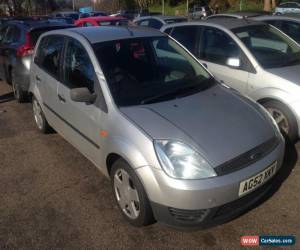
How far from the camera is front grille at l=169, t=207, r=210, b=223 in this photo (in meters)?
2.89

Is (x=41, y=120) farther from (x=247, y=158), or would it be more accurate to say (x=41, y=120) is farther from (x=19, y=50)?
(x=247, y=158)

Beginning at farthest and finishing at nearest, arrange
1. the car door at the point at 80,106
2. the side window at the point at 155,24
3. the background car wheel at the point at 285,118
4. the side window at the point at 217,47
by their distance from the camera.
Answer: the side window at the point at 155,24 → the side window at the point at 217,47 → the background car wheel at the point at 285,118 → the car door at the point at 80,106

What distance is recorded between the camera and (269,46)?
541 cm

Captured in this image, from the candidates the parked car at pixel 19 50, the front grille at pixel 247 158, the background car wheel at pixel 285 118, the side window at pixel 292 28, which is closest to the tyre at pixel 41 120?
the parked car at pixel 19 50

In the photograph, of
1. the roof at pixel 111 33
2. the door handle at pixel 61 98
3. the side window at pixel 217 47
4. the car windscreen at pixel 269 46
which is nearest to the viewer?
the roof at pixel 111 33

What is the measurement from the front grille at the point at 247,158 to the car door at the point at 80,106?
1.30 meters

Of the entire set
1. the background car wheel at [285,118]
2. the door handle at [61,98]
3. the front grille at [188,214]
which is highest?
the door handle at [61,98]

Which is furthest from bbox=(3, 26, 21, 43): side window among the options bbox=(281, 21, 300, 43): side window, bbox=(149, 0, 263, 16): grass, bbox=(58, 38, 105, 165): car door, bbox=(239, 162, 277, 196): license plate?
bbox=(149, 0, 263, 16): grass

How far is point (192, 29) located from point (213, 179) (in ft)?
12.4

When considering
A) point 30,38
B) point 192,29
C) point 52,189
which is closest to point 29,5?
point 30,38

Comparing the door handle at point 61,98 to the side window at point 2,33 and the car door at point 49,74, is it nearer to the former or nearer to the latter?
the car door at point 49,74

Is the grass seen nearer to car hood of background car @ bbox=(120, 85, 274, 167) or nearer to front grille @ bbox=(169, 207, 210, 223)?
car hood of background car @ bbox=(120, 85, 274, 167)

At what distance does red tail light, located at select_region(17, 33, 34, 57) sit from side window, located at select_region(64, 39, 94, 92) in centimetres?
317

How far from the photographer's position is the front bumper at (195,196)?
2.82m
